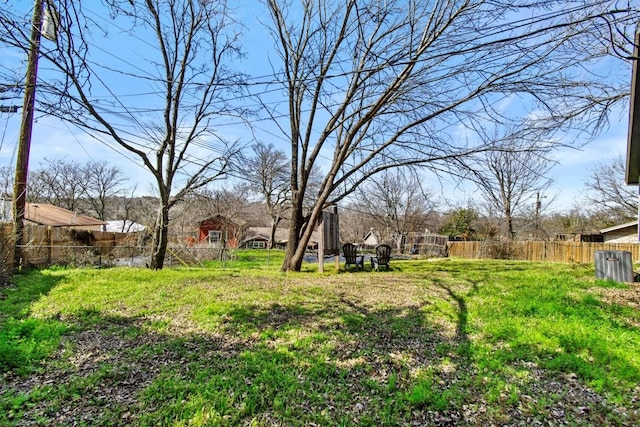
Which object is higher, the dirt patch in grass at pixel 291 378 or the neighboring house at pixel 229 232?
the neighboring house at pixel 229 232

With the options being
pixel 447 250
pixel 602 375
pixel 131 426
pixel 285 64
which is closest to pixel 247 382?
pixel 131 426

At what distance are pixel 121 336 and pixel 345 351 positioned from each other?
10.1 feet

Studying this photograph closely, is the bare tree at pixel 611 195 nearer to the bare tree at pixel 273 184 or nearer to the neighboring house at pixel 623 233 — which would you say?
the neighboring house at pixel 623 233

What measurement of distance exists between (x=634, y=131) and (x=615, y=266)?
332 cm

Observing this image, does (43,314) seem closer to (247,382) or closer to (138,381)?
(138,381)

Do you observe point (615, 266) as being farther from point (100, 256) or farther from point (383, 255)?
point (100, 256)

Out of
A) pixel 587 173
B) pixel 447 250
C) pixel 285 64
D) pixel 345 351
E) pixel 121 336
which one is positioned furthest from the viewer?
pixel 587 173

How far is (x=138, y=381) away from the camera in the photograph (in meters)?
3.47

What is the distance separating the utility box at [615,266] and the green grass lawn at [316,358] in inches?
69.3

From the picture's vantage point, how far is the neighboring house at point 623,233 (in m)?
22.1

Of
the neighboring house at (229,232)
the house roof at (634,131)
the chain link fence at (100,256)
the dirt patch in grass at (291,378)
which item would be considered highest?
the house roof at (634,131)

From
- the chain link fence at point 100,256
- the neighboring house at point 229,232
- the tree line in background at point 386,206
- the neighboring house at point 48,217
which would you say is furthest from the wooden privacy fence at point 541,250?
the neighboring house at point 48,217

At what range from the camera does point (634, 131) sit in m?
7.35

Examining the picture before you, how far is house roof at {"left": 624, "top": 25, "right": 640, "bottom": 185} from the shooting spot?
584 cm
